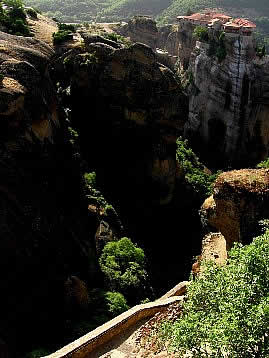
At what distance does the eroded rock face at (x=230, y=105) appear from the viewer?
42.5 meters

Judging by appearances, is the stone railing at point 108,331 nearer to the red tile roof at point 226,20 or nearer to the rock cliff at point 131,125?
the rock cliff at point 131,125

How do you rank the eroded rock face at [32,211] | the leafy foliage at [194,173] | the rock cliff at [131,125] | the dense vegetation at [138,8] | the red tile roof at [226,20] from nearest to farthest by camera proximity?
the eroded rock face at [32,211]
the rock cliff at [131,125]
the leafy foliage at [194,173]
the red tile roof at [226,20]
the dense vegetation at [138,8]

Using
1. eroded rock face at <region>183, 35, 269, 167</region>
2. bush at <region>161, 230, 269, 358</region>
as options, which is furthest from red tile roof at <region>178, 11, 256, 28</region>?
bush at <region>161, 230, 269, 358</region>

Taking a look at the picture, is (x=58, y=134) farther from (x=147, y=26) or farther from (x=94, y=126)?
(x=147, y=26)

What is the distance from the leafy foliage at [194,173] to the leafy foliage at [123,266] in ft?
44.3

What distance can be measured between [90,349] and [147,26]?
55.1m

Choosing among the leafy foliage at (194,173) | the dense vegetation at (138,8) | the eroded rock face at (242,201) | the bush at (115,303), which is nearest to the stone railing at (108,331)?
the bush at (115,303)

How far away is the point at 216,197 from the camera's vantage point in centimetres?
1970

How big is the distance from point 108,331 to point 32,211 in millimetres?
5505

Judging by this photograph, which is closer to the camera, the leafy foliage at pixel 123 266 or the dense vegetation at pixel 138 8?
the leafy foliage at pixel 123 266

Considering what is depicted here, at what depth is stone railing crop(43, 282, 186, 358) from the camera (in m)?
13.7

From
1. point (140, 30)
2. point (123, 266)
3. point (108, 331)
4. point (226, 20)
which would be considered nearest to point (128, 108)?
point (123, 266)

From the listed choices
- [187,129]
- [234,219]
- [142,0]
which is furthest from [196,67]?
[142,0]

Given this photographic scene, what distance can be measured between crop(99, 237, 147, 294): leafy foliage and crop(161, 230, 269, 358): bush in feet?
34.8
